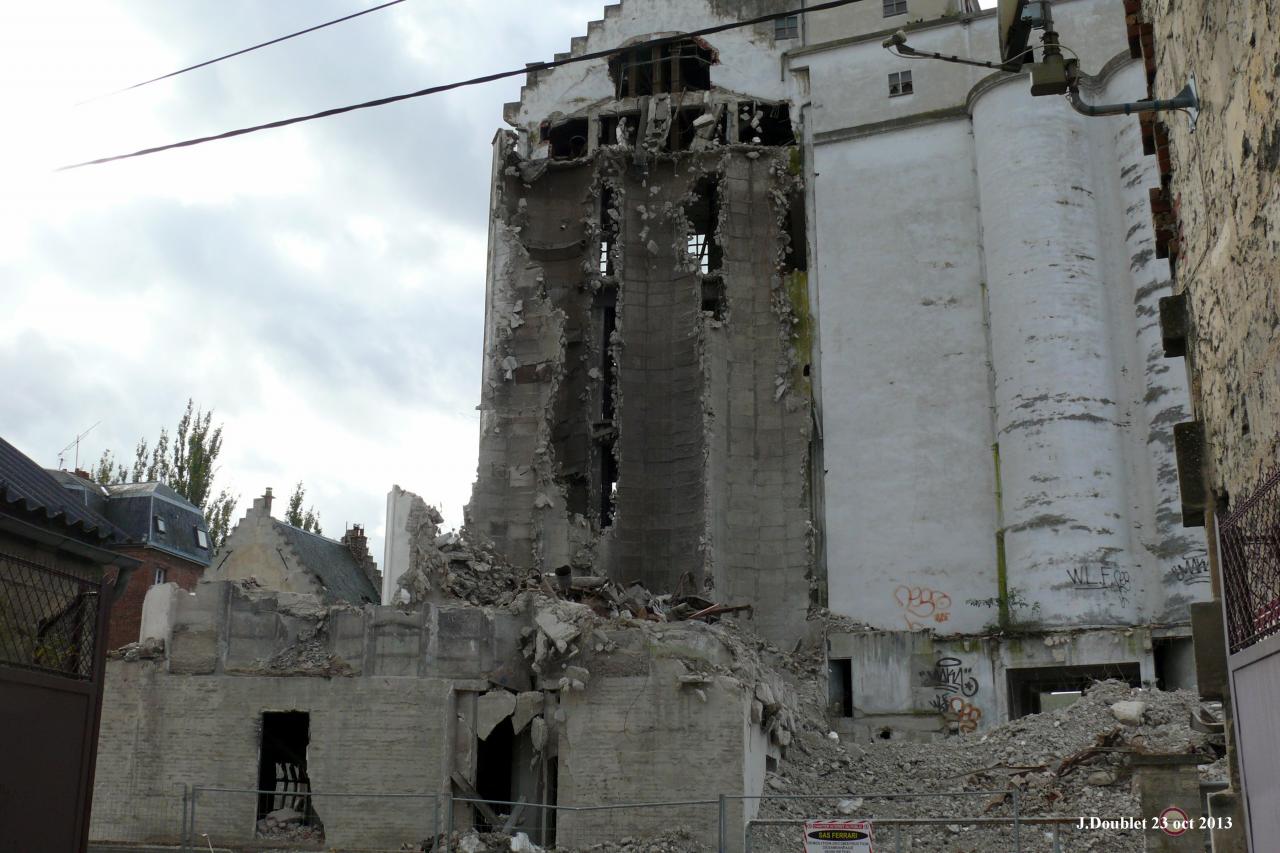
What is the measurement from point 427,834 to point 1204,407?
12196 mm

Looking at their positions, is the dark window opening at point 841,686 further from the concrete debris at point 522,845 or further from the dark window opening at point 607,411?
the concrete debris at point 522,845

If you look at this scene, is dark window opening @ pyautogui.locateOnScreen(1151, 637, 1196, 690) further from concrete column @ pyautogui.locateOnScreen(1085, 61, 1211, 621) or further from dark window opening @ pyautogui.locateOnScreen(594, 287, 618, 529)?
dark window opening @ pyautogui.locateOnScreen(594, 287, 618, 529)

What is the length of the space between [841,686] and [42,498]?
18.8 metres

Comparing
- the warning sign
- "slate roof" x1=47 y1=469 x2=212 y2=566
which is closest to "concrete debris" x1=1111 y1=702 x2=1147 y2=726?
the warning sign

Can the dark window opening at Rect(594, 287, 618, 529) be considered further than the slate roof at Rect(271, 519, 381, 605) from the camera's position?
No

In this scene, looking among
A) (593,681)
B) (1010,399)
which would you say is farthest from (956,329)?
(593,681)

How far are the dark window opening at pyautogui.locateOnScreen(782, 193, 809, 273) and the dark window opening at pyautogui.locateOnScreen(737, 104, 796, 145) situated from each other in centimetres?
203

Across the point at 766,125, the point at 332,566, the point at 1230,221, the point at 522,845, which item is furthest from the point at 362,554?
the point at 1230,221

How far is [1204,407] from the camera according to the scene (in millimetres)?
9000

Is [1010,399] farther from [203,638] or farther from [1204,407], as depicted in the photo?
[1204,407]

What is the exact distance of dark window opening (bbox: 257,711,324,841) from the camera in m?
17.7

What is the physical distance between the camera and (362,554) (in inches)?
1581

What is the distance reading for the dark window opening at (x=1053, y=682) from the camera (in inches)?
1046

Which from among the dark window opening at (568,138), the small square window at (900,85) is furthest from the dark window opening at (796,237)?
the dark window opening at (568,138)
